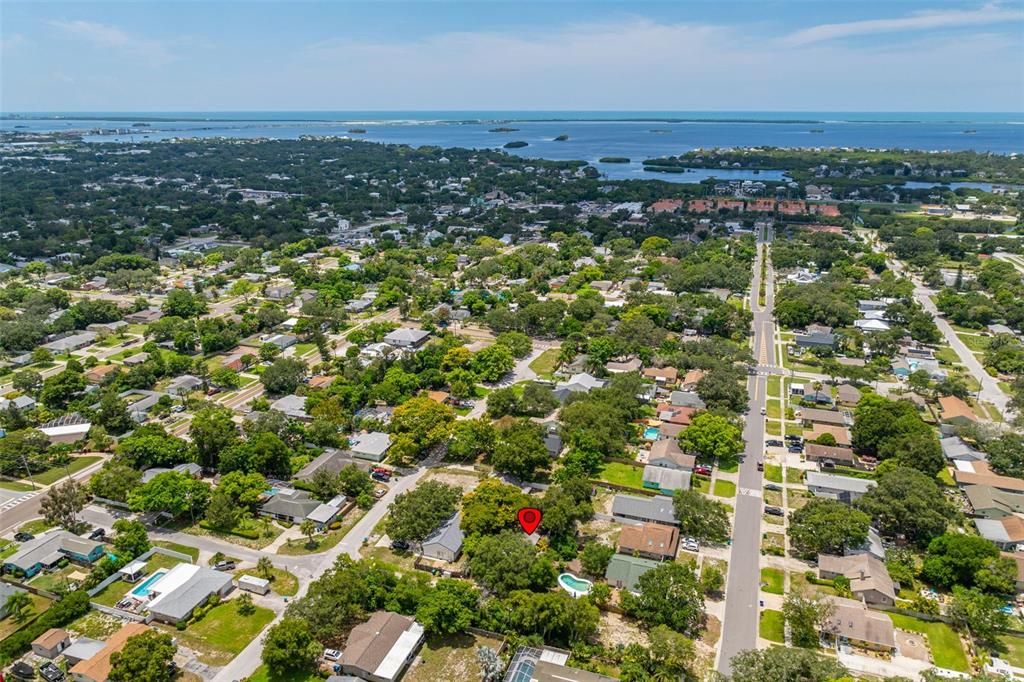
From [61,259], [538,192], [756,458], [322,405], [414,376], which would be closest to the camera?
[756,458]

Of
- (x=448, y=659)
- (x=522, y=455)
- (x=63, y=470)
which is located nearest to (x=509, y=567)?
(x=448, y=659)

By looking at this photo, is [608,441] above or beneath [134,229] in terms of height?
beneath

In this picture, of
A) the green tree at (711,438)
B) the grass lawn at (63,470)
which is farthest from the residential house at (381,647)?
the grass lawn at (63,470)

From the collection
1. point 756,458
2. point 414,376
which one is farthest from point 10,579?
point 756,458

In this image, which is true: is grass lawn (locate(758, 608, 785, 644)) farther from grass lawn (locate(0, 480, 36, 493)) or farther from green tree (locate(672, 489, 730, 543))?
grass lawn (locate(0, 480, 36, 493))

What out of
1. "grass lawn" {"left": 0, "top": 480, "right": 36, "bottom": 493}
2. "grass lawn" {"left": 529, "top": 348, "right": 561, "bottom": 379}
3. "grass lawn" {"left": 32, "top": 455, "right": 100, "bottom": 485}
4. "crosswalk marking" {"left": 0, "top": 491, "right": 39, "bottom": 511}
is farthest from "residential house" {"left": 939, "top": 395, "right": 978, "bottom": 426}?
"grass lawn" {"left": 0, "top": 480, "right": 36, "bottom": 493}

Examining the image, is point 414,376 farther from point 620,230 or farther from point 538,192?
point 538,192

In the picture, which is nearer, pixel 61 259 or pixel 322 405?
pixel 322 405
